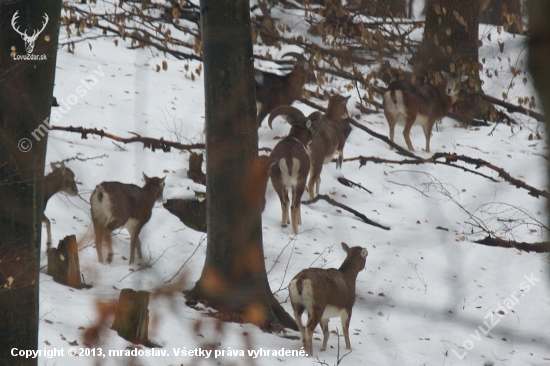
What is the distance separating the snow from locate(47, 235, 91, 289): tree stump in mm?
148

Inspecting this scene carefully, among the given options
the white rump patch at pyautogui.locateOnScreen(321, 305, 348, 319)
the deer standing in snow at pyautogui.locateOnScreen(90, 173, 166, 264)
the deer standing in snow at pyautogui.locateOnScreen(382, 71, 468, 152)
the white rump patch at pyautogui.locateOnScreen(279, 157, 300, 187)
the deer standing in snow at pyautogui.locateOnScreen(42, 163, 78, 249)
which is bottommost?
the white rump patch at pyautogui.locateOnScreen(321, 305, 348, 319)

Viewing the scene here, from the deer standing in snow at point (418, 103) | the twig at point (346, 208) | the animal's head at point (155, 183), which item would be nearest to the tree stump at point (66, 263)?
the animal's head at point (155, 183)

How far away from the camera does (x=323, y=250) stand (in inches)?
389

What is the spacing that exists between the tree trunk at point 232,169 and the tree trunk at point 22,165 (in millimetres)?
2997

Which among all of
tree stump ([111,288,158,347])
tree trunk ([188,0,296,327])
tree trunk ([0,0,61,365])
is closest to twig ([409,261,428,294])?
tree trunk ([188,0,296,327])

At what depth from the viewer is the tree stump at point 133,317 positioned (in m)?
6.28

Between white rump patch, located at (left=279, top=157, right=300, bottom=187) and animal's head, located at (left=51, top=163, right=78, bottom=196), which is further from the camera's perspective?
white rump patch, located at (left=279, top=157, right=300, bottom=187)

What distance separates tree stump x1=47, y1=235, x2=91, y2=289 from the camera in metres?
7.29

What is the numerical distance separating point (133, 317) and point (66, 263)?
53.3 inches

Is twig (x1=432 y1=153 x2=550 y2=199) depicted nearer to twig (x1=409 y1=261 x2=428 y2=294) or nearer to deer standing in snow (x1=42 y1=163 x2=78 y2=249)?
twig (x1=409 y1=261 x2=428 y2=294)

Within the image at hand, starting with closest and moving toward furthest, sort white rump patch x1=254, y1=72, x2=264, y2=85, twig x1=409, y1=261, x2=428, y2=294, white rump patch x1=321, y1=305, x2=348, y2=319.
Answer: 1. white rump patch x1=321, y1=305, x2=348, y2=319
2. twig x1=409, y1=261, x2=428, y2=294
3. white rump patch x1=254, y1=72, x2=264, y2=85

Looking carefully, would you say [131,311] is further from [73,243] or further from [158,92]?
[158,92]

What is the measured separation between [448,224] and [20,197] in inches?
329

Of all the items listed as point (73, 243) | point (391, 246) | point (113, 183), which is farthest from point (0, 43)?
point (391, 246)
